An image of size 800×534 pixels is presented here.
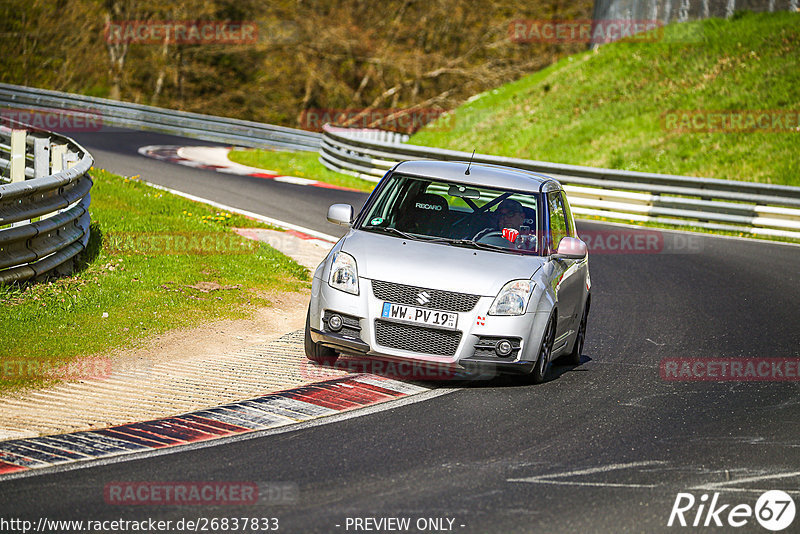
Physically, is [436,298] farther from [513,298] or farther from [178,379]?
[178,379]

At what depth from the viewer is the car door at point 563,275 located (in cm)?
877

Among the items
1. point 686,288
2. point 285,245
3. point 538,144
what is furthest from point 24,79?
point 686,288

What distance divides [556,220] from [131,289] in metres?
4.38

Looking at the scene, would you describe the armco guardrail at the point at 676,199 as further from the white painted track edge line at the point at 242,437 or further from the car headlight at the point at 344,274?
the white painted track edge line at the point at 242,437

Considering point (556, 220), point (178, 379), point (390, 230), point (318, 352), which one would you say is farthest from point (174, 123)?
point (178, 379)

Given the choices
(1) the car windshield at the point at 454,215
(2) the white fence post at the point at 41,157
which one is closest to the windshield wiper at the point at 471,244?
(1) the car windshield at the point at 454,215

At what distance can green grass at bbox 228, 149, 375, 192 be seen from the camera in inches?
1012

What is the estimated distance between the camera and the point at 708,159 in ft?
90.0

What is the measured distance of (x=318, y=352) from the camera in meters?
8.52

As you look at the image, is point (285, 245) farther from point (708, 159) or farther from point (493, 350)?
point (708, 159)

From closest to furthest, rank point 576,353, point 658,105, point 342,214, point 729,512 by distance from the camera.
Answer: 1. point 729,512
2. point 342,214
3. point 576,353
4. point 658,105

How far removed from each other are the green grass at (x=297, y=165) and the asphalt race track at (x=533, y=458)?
50.6 ft

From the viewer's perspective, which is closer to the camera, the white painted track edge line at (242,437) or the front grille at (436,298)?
the white painted track edge line at (242,437)

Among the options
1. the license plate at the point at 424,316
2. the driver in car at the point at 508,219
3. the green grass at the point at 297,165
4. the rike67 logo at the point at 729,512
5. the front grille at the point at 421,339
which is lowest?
the green grass at the point at 297,165
